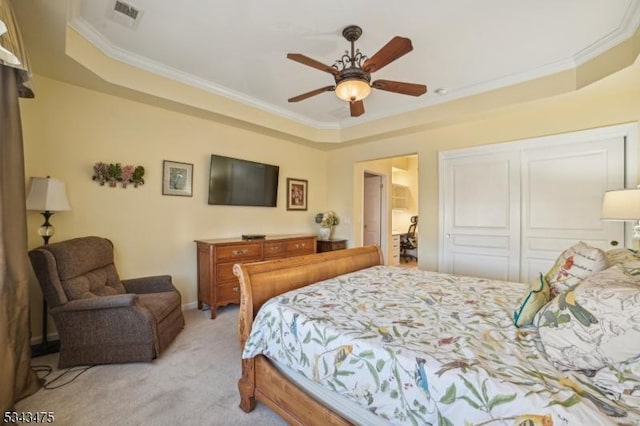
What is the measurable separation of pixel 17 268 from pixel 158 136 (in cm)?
208

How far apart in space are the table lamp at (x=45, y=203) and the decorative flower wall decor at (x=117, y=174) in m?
0.47

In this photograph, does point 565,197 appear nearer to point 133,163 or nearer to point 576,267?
point 576,267

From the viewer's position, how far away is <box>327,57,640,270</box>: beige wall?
2881 mm

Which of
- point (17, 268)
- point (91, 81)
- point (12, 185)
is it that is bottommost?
point (17, 268)

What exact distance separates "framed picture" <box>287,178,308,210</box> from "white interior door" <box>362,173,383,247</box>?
1.80m

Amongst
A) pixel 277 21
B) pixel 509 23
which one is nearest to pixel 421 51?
pixel 509 23

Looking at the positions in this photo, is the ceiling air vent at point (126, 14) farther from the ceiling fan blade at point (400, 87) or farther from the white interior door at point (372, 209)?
the white interior door at point (372, 209)

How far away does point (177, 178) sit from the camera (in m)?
3.59

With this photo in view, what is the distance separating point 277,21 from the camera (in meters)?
2.31

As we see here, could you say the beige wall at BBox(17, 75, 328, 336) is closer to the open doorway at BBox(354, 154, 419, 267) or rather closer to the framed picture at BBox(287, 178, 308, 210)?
the framed picture at BBox(287, 178, 308, 210)

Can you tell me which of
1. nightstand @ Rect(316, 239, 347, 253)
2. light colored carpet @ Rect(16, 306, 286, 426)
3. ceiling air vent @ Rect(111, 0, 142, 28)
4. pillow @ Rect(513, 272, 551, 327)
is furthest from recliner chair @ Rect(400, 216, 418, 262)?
ceiling air vent @ Rect(111, 0, 142, 28)

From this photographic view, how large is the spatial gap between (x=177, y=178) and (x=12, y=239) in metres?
1.93

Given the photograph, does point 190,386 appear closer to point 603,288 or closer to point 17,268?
point 17,268

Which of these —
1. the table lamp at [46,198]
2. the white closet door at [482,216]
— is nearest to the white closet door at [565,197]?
the white closet door at [482,216]
